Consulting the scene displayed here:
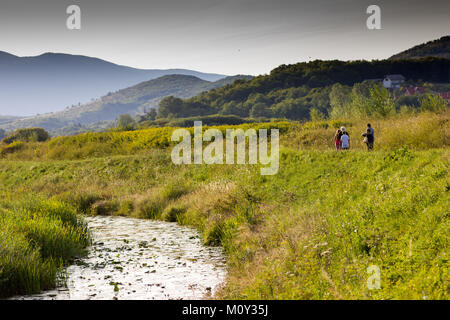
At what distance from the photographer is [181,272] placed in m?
10.5

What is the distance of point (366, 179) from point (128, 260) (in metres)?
8.24

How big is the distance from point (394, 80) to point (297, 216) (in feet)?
381

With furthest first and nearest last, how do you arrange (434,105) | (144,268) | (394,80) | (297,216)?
(394,80), (434,105), (297,216), (144,268)

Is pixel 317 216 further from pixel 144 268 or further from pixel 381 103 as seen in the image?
pixel 381 103

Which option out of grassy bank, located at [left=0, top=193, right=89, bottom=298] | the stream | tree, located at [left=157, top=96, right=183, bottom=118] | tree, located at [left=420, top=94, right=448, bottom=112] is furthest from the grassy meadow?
tree, located at [left=157, top=96, right=183, bottom=118]

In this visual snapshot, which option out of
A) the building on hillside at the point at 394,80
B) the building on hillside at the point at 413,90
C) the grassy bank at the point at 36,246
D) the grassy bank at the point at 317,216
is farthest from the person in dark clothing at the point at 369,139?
the building on hillside at the point at 394,80

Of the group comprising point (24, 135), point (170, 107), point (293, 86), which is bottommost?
point (24, 135)

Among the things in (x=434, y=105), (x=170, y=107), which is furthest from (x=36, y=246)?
(x=170, y=107)

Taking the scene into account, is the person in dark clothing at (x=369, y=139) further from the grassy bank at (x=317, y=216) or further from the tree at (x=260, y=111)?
the tree at (x=260, y=111)

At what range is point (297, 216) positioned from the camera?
39.0 feet

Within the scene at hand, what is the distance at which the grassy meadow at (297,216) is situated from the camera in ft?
25.0

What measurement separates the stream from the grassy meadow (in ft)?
1.64
